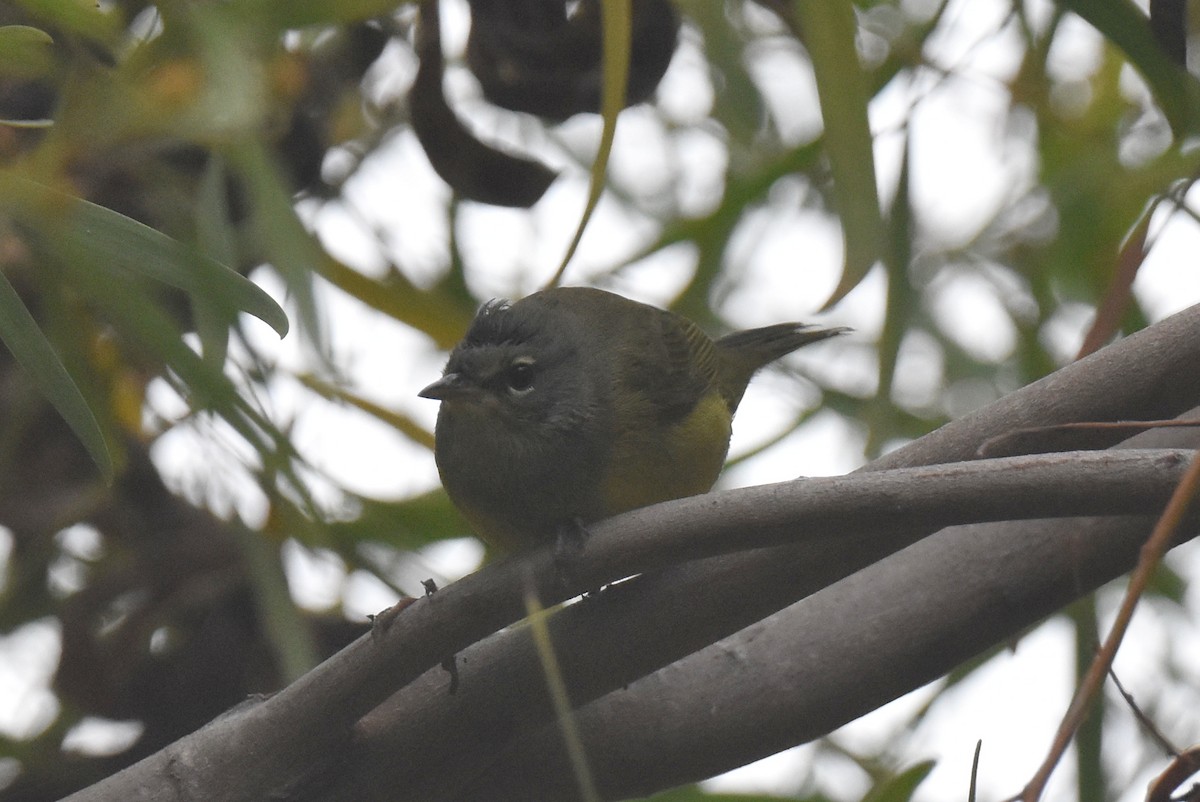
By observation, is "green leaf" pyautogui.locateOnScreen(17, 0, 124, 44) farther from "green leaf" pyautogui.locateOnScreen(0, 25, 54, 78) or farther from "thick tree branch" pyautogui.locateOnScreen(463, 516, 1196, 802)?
"thick tree branch" pyautogui.locateOnScreen(463, 516, 1196, 802)

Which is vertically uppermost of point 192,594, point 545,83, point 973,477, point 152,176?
point 152,176

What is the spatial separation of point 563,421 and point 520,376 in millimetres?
97

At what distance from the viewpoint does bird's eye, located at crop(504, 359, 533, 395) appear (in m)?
2.07

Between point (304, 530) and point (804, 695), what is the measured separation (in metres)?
0.71

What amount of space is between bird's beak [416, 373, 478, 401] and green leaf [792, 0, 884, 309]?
74cm

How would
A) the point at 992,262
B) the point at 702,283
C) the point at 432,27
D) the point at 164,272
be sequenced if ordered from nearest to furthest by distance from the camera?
the point at 164,272 → the point at 432,27 → the point at 702,283 → the point at 992,262

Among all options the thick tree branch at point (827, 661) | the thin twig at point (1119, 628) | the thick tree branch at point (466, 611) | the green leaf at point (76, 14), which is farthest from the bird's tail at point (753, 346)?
the thin twig at point (1119, 628)

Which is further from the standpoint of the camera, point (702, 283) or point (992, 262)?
point (992, 262)

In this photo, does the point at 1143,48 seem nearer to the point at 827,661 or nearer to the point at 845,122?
the point at 845,122

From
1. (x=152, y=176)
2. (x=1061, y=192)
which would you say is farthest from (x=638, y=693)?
(x=1061, y=192)

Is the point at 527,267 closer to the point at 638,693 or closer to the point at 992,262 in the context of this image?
the point at 992,262

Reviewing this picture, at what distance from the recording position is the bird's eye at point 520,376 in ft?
6.81

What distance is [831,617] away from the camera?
5.01 ft

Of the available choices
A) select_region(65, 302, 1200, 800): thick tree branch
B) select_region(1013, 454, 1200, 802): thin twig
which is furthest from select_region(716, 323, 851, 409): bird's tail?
select_region(1013, 454, 1200, 802): thin twig
